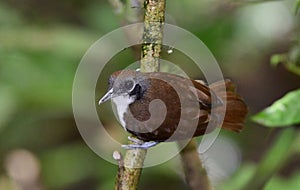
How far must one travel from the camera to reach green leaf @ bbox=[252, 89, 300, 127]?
1616 mm

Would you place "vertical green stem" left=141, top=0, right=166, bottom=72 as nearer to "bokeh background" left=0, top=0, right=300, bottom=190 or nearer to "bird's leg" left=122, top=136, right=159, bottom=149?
"bird's leg" left=122, top=136, right=159, bottom=149

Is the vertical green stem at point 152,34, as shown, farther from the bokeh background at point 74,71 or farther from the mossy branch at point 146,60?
the bokeh background at point 74,71

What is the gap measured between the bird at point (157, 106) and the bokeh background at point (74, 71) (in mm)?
890

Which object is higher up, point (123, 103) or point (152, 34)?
point (152, 34)

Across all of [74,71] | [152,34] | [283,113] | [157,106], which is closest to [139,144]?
[157,106]

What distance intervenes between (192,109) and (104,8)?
1441 mm

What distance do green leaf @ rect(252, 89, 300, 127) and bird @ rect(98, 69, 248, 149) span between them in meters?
0.27

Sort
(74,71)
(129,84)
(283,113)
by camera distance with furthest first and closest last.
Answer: (74,71) → (283,113) → (129,84)

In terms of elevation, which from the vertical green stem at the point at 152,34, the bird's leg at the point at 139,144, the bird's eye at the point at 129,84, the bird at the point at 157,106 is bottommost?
the bird's leg at the point at 139,144

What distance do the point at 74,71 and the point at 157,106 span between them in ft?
4.12

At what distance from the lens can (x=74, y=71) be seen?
2545mm

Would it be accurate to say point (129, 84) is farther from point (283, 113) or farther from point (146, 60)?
point (283, 113)

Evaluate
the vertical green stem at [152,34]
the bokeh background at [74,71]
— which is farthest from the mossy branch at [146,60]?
the bokeh background at [74,71]

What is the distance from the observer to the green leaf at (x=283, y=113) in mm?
1616
